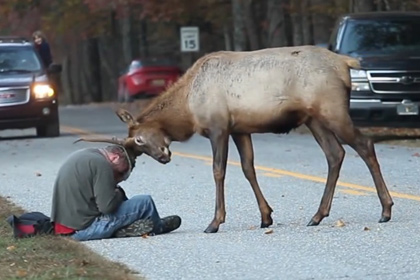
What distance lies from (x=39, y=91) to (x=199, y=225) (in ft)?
46.5

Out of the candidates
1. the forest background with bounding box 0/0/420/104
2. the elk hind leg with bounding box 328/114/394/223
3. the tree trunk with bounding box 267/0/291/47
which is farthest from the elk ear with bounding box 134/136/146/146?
the tree trunk with bounding box 267/0/291/47

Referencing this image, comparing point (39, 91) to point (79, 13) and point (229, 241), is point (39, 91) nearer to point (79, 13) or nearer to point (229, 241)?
point (229, 241)

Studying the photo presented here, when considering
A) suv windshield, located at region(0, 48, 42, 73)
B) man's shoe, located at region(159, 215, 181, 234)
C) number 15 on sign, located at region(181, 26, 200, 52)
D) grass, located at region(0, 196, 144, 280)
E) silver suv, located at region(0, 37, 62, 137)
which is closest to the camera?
grass, located at region(0, 196, 144, 280)

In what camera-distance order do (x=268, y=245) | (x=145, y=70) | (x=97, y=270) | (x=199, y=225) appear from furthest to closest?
(x=145, y=70) < (x=199, y=225) < (x=268, y=245) < (x=97, y=270)

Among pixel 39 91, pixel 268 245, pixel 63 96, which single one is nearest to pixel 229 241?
pixel 268 245

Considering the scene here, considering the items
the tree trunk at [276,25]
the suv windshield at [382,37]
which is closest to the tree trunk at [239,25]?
→ the tree trunk at [276,25]

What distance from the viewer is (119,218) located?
11.1 metres

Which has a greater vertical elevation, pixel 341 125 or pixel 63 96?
pixel 341 125

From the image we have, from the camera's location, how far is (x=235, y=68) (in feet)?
38.2

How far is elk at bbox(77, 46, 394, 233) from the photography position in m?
11.5

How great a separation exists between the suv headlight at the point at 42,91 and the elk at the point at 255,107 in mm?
14174

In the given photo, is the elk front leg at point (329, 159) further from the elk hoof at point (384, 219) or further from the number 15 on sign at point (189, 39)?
the number 15 on sign at point (189, 39)

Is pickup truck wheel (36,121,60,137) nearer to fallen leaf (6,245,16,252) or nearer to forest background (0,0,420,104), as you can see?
forest background (0,0,420,104)

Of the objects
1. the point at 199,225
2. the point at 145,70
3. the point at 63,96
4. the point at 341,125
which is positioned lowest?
the point at 63,96
